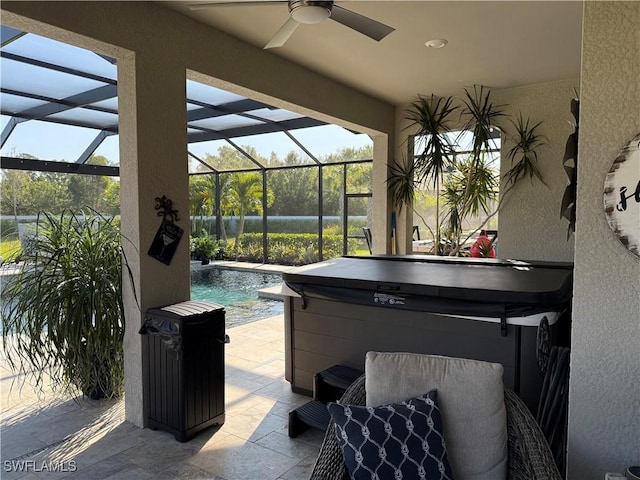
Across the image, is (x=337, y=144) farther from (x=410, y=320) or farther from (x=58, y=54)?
(x=410, y=320)

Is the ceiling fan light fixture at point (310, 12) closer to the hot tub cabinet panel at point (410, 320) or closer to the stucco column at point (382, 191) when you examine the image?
the hot tub cabinet panel at point (410, 320)

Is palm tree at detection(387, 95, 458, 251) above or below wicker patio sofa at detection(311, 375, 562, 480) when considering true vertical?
above

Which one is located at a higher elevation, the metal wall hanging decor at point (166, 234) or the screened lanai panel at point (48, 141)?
the screened lanai panel at point (48, 141)

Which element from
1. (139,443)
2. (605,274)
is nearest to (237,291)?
(139,443)

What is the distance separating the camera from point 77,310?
297cm

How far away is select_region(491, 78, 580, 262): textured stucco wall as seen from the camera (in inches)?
Result: 218

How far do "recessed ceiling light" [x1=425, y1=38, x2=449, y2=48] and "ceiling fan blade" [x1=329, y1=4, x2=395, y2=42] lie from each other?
4.81ft

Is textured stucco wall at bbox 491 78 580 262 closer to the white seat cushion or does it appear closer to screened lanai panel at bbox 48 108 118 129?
the white seat cushion

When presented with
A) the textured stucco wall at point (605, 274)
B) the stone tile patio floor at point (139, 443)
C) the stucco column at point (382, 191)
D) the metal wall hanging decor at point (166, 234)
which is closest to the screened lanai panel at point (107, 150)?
the stucco column at point (382, 191)

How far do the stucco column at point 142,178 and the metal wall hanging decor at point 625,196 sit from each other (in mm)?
2696

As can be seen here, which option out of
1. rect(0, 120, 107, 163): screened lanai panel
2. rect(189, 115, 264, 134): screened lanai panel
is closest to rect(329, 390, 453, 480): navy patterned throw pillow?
rect(189, 115, 264, 134): screened lanai panel

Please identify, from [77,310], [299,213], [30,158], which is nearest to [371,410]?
[77,310]

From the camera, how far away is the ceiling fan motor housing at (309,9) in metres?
2.43

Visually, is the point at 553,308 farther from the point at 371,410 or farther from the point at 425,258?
the point at 425,258
